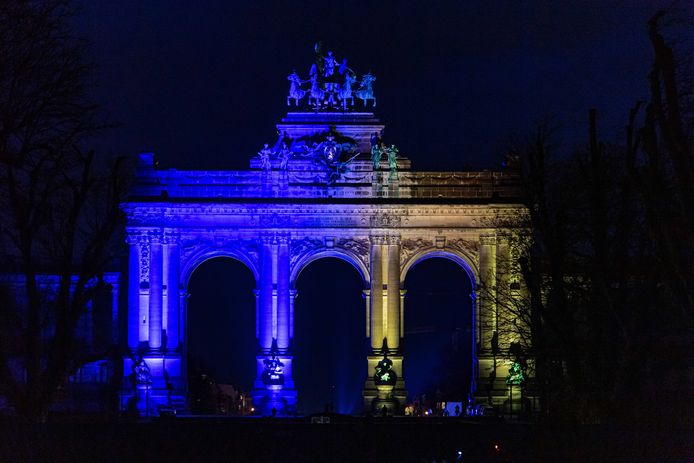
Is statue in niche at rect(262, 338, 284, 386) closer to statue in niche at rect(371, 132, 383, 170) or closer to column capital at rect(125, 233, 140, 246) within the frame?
column capital at rect(125, 233, 140, 246)

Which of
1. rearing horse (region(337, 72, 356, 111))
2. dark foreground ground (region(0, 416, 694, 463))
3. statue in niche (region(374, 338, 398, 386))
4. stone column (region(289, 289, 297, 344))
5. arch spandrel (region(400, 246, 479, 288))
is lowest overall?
dark foreground ground (region(0, 416, 694, 463))

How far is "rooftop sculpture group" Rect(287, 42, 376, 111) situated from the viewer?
108 m

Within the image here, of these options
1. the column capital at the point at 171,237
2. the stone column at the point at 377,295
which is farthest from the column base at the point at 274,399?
the column capital at the point at 171,237

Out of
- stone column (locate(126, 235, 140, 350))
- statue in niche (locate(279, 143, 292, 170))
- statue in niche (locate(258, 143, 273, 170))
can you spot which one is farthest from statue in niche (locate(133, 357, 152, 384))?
statue in niche (locate(279, 143, 292, 170))

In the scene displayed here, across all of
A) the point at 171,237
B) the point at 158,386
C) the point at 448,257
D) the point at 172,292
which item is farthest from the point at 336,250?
the point at 158,386

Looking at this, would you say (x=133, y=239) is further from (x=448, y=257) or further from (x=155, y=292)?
(x=448, y=257)

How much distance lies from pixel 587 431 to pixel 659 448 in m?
3.54

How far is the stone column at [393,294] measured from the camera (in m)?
107

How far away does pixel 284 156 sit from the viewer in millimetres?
106750

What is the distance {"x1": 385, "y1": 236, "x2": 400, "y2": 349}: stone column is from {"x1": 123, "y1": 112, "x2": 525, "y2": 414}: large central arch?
6 cm

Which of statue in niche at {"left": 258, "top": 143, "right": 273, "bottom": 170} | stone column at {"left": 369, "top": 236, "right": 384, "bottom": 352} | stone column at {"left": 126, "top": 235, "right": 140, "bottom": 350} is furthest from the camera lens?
statue in niche at {"left": 258, "top": 143, "right": 273, "bottom": 170}

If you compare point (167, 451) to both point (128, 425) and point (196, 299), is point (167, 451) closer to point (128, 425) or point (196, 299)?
point (128, 425)

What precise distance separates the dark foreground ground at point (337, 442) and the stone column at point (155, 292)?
3231 centimetres

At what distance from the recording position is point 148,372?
105 m
